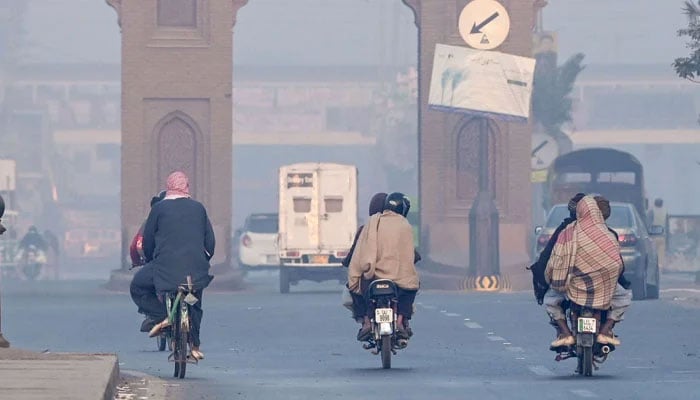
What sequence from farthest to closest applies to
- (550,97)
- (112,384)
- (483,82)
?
1. (550,97)
2. (483,82)
3. (112,384)

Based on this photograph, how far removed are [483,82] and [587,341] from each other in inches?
1123

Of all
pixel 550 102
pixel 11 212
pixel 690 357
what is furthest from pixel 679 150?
pixel 690 357

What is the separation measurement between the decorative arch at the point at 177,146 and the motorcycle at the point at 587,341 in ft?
99.3

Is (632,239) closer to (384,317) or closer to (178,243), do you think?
(384,317)

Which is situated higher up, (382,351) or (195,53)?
(195,53)

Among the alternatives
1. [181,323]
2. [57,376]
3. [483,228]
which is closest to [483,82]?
[483,228]

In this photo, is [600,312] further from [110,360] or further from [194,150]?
[194,150]

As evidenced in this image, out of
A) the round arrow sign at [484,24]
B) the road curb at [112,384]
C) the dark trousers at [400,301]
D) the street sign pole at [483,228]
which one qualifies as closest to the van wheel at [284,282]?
the street sign pole at [483,228]

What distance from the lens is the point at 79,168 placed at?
385 feet

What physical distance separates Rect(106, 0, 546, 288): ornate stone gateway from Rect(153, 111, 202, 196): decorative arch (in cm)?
2

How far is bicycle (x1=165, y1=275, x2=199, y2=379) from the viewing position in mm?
16078

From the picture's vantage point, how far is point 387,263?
17922mm

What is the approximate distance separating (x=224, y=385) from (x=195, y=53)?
30809 mm

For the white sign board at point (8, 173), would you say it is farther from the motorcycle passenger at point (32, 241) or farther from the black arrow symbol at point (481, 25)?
the black arrow symbol at point (481, 25)
